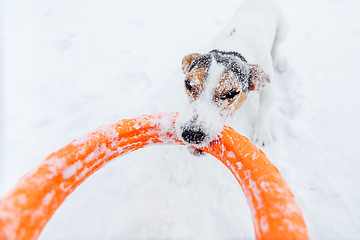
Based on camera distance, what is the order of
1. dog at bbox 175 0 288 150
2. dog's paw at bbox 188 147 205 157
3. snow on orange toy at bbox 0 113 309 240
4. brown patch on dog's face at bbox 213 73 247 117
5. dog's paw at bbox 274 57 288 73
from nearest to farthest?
snow on orange toy at bbox 0 113 309 240 < dog at bbox 175 0 288 150 < brown patch on dog's face at bbox 213 73 247 117 < dog's paw at bbox 188 147 205 157 < dog's paw at bbox 274 57 288 73

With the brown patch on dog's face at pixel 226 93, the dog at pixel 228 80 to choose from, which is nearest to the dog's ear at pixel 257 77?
the dog at pixel 228 80

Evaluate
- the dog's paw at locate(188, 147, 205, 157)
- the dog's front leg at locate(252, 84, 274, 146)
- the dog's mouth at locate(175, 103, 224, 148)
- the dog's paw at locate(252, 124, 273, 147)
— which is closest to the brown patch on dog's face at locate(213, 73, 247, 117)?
the dog's mouth at locate(175, 103, 224, 148)

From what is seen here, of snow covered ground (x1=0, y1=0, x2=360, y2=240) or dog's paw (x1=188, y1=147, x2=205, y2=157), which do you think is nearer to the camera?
snow covered ground (x1=0, y1=0, x2=360, y2=240)

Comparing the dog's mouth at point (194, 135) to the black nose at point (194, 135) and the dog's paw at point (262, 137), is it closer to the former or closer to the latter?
the black nose at point (194, 135)

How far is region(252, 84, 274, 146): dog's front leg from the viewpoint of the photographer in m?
3.56

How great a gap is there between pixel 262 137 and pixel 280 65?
216cm

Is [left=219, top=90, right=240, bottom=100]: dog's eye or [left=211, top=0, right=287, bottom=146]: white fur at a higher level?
[left=211, top=0, right=287, bottom=146]: white fur

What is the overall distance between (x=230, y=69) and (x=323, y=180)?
6.90 feet

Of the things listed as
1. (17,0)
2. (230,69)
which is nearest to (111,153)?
(230,69)

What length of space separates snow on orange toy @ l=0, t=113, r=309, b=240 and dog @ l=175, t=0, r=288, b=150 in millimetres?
244

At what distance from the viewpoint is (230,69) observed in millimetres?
2695

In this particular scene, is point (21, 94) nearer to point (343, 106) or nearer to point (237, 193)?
point (237, 193)

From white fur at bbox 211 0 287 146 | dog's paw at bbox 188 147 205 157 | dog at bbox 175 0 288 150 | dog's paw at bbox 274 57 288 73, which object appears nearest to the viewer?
dog at bbox 175 0 288 150

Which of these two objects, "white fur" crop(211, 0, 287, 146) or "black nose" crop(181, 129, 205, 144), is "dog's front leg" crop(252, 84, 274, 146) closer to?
"white fur" crop(211, 0, 287, 146)
